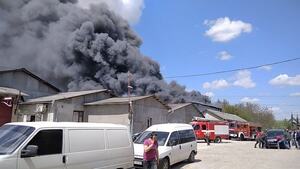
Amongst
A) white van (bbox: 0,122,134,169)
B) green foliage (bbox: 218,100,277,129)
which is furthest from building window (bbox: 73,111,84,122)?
green foliage (bbox: 218,100,277,129)

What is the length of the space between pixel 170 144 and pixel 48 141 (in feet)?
23.9

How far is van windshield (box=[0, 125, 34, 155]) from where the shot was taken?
6.39 meters

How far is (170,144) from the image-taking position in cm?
1359

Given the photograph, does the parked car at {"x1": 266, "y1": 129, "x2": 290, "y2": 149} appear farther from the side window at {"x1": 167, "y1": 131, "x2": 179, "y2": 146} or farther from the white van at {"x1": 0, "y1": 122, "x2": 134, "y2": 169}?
the white van at {"x1": 0, "y1": 122, "x2": 134, "y2": 169}

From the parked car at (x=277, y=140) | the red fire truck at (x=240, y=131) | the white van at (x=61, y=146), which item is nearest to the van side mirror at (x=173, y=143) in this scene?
the white van at (x=61, y=146)

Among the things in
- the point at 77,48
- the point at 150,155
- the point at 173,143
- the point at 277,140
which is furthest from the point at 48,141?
the point at 77,48

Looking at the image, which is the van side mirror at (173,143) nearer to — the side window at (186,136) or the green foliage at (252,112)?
the side window at (186,136)

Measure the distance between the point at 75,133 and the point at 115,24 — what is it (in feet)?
205

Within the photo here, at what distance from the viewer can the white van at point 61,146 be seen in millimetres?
6410

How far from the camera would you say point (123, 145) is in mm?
9195

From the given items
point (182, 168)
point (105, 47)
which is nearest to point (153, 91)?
point (105, 47)

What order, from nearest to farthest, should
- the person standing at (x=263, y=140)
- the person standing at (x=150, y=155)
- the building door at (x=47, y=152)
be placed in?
the building door at (x=47, y=152)
the person standing at (x=150, y=155)
the person standing at (x=263, y=140)

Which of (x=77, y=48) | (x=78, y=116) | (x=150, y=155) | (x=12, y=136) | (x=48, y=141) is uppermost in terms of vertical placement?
(x=77, y=48)

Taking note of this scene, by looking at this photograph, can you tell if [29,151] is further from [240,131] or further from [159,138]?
[240,131]
